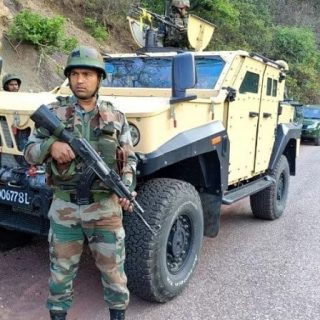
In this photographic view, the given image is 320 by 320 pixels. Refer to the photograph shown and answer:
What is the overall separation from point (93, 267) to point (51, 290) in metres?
1.36

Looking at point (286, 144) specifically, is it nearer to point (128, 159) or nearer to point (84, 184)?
point (128, 159)

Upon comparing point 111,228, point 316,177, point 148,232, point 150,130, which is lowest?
point 316,177

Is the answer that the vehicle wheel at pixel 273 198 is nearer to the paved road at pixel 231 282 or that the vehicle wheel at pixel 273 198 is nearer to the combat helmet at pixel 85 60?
the paved road at pixel 231 282

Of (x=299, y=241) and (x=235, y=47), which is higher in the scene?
(x=235, y=47)

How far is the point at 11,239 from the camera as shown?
4.62 metres

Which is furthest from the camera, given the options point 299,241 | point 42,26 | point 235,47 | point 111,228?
point 235,47

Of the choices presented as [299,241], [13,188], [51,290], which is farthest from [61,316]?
[299,241]

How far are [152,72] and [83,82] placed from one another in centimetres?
215

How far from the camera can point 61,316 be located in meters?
2.80

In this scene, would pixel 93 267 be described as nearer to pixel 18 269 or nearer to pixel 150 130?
pixel 18 269

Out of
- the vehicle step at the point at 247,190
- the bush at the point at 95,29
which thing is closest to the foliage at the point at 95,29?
the bush at the point at 95,29

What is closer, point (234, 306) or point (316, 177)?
point (234, 306)

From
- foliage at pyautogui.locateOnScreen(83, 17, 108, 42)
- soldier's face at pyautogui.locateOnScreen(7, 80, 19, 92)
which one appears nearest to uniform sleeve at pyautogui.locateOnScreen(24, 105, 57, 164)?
soldier's face at pyautogui.locateOnScreen(7, 80, 19, 92)

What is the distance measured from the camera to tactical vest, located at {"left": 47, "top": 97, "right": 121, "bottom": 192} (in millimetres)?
2561
